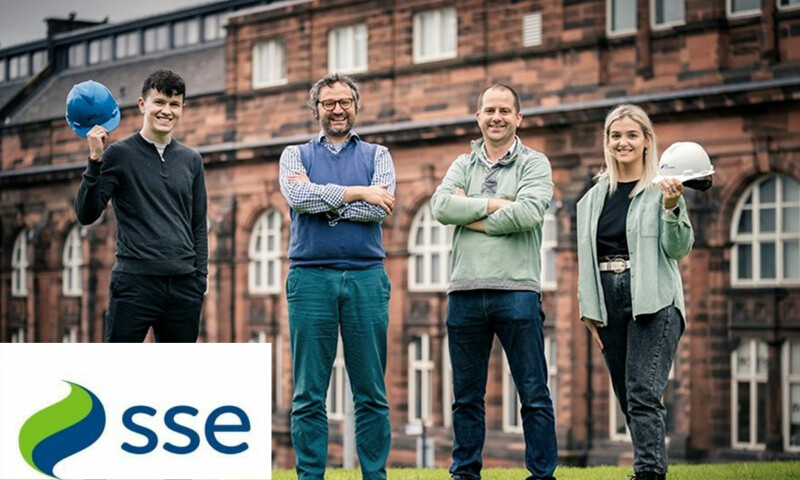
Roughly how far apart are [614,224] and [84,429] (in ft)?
11.1

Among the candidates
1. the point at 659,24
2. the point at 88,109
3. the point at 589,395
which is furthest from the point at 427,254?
the point at 88,109

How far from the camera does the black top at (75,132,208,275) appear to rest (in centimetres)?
1011

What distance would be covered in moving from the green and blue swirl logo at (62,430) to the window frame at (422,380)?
2836 centimetres

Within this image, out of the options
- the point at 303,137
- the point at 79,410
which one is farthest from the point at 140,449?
the point at 303,137

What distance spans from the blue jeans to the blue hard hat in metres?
1.56

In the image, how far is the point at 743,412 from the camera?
30.5 m

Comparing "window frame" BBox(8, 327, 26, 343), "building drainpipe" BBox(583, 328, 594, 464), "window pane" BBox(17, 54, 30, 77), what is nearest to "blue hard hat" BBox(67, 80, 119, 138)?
"building drainpipe" BBox(583, 328, 594, 464)

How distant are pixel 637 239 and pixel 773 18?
21.5 meters

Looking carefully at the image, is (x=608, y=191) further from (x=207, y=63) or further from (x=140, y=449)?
(x=207, y=63)

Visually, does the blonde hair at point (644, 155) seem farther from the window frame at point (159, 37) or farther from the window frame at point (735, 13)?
the window frame at point (159, 37)

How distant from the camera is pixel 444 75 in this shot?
36781mm

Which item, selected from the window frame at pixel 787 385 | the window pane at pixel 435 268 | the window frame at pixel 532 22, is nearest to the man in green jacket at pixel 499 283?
the window frame at pixel 787 385

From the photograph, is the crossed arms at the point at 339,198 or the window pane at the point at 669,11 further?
the window pane at the point at 669,11

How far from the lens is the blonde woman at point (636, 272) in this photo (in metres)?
9.70
